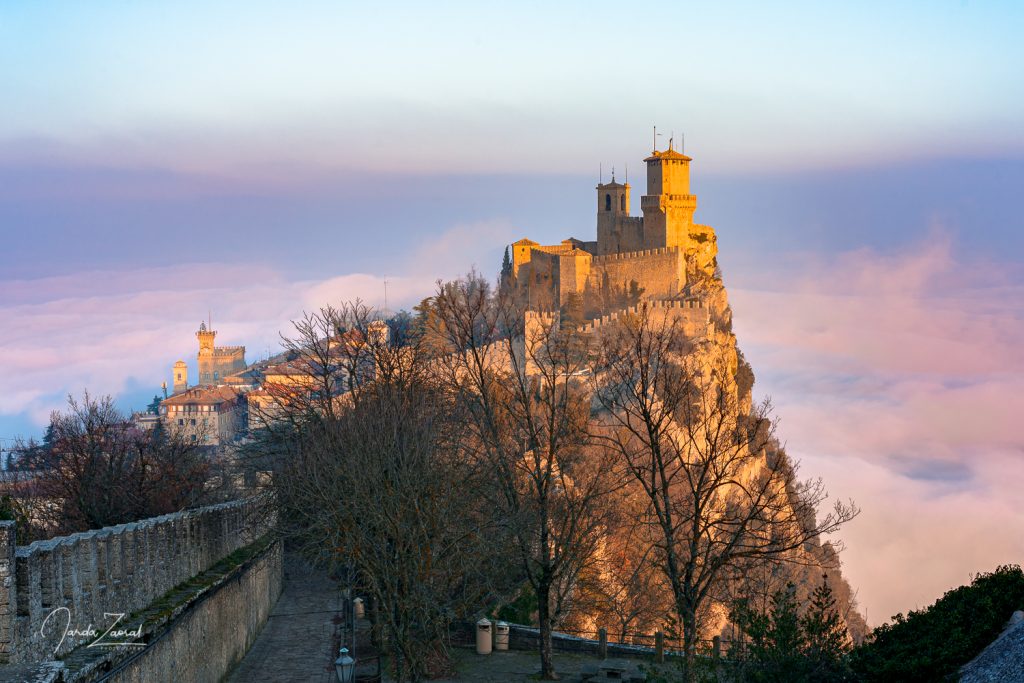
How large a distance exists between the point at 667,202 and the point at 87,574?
7852cm

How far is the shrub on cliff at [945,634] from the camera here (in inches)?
595

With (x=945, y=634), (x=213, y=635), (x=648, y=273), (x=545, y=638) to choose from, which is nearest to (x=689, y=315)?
(x=648, y=273)

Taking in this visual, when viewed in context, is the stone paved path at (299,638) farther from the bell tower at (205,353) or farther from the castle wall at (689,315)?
the bell tower at (205,353)

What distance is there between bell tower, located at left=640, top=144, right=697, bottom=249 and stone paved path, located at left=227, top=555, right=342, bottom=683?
52.9 metres

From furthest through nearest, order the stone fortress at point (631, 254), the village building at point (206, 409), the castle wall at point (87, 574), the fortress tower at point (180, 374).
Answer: the fortress tower at point (180, 374) → the village building at point (206, 409) → the stone fortress at point (631, 254) → the castle wall at point (87, 574)

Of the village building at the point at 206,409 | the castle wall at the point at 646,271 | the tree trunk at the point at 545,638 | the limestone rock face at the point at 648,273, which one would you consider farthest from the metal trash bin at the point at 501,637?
the village building at the point at 206,409

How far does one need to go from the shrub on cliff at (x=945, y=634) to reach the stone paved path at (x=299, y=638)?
999 centimetres

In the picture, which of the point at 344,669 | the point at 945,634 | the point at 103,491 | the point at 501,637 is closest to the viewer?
the point at 945,634

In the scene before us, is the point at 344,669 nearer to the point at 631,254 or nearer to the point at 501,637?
A: the point at 501,637

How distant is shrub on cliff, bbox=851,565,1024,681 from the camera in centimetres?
1512

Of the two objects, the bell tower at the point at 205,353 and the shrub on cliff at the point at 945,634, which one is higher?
the bell tower at the point at 205,353

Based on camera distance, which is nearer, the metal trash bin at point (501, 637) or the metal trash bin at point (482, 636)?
the metal trash bin at point (482, 636)

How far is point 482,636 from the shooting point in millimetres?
24281

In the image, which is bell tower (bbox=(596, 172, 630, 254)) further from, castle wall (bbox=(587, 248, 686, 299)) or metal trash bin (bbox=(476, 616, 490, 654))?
metal trash bin (bbox=(476, 616, 490, 654))
